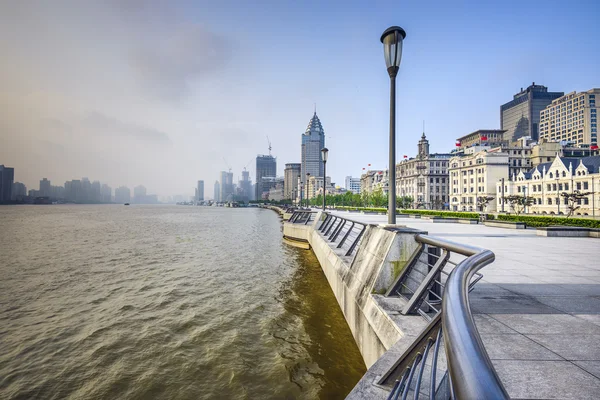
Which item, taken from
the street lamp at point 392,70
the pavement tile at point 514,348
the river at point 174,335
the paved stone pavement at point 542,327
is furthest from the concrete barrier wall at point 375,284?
the paved stone pavement at point 542,327

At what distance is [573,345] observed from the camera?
12.6ft

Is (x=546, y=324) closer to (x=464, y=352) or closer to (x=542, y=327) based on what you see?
(x=542, y=327)

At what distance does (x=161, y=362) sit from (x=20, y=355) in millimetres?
3532

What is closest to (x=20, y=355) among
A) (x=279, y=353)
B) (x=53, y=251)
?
(x=279, y=353)

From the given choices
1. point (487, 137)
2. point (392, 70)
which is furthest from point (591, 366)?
point (487, 137)

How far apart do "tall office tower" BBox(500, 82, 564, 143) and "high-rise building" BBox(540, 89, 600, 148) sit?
81.9 feet

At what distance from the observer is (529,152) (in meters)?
91.8

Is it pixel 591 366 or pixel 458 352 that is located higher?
pixel 458 352

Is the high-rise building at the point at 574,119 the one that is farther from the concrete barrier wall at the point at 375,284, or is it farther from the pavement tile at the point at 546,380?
the pavement tile at the point at 546,380

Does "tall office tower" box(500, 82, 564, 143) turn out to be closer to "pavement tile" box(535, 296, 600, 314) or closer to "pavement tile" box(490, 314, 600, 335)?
"pavement tile" box(535, 296, 600, 314)

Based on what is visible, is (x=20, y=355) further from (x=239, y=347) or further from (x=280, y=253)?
(x=280, y=253)

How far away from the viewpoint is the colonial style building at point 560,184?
2303 inches

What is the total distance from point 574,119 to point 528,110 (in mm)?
51603

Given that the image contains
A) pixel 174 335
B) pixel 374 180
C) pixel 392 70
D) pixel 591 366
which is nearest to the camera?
pixel 591 366
